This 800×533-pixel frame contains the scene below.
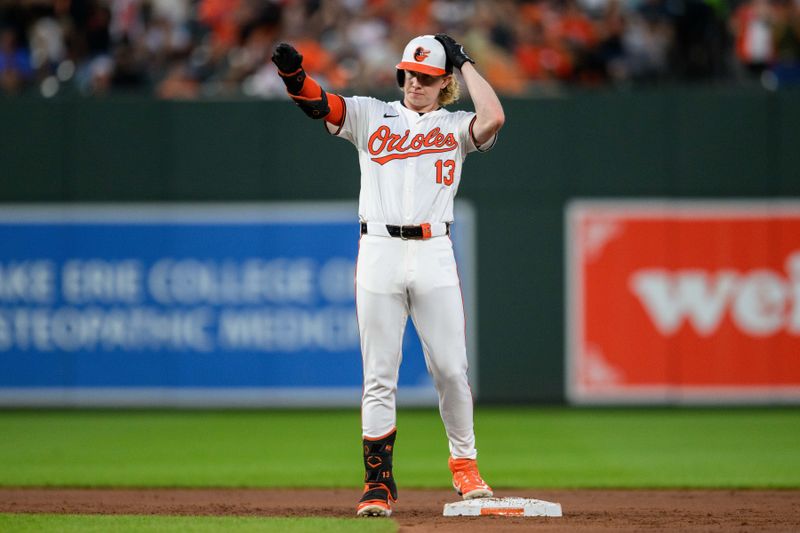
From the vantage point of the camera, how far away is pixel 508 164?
12227mm

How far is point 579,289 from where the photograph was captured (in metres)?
12.0

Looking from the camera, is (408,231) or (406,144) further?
(406,144)

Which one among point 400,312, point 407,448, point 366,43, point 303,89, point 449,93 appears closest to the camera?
point 303,89

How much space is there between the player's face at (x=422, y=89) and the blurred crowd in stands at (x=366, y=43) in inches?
241

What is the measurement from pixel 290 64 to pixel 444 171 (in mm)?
928

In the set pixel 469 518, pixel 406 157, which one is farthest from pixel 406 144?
pixel 469 518

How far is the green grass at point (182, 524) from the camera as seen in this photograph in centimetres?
527

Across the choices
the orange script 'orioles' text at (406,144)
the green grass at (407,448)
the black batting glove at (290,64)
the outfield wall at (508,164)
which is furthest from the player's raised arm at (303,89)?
the outfield wall at (508,164)

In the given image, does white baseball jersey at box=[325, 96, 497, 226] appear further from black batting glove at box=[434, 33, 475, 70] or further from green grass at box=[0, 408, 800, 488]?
green grass at box=[0, 408, 800, 488]

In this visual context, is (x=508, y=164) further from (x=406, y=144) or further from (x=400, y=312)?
(x=400, y=312)

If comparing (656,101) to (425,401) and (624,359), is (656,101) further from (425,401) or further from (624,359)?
(425,401)

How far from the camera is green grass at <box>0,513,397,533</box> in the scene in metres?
5.27

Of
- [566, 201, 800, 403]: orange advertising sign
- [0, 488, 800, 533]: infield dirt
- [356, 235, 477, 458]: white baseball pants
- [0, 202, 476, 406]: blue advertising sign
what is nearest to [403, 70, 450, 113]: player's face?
[356, 235, 477, 458]: white baseball pants

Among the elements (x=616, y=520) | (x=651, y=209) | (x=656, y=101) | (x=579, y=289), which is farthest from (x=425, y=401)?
(x=616, y=520)
